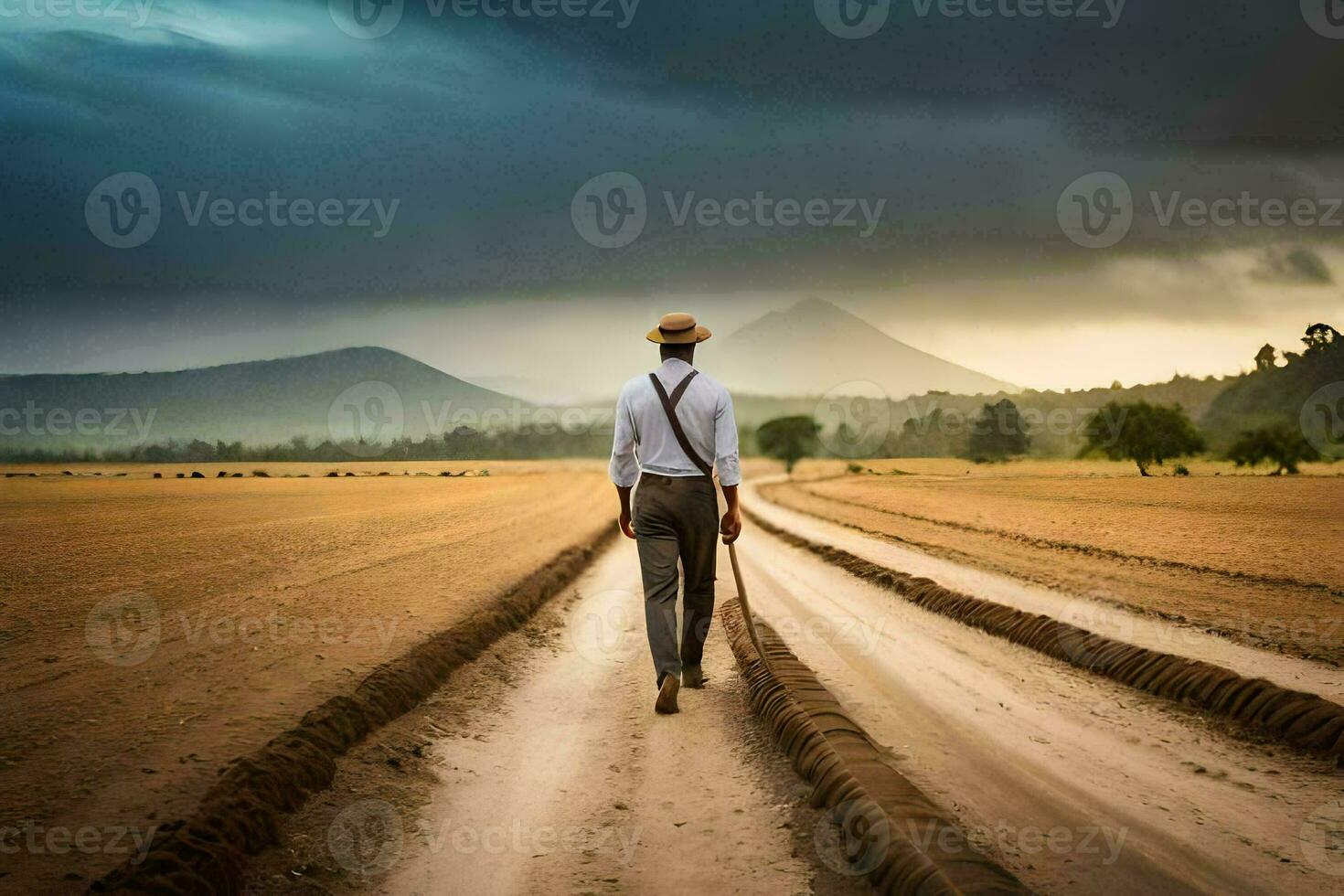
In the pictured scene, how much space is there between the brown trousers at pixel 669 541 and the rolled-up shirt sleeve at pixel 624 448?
0.11 metres

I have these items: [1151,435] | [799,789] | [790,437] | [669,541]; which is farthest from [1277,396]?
[799,789]

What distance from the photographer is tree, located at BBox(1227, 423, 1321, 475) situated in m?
56.1

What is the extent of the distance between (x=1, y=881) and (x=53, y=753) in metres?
1.81

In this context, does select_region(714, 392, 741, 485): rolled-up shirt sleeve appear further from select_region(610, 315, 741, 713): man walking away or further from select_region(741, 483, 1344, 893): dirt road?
select_region(741, 483, 1344, 893): dirt road

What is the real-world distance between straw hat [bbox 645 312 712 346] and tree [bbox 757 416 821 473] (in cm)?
11499

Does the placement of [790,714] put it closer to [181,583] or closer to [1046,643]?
[1046,643]

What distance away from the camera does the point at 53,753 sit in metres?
5.25

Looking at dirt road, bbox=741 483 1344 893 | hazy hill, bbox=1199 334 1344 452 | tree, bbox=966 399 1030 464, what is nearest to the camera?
dirt road, bbox=741 483 1344 893

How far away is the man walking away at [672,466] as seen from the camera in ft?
22.7

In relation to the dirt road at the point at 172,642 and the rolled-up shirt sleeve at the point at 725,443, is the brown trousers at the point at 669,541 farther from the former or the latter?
the dirt road at the point at 172,642

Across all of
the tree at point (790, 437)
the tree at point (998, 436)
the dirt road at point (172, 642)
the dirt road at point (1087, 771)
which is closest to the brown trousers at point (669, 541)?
the dirt road at point (1087, 771)

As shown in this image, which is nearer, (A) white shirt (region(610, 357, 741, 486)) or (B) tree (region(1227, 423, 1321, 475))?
(A) white shirt (region(610, 357, 741, 486))

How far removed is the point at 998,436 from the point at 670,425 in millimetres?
121960

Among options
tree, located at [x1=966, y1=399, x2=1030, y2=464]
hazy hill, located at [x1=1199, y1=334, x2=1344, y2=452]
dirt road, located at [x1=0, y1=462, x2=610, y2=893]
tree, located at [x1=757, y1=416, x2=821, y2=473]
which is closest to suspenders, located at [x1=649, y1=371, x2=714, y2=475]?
dirt road, located at [x1=0, y1=462, x2=610, y2=893]
